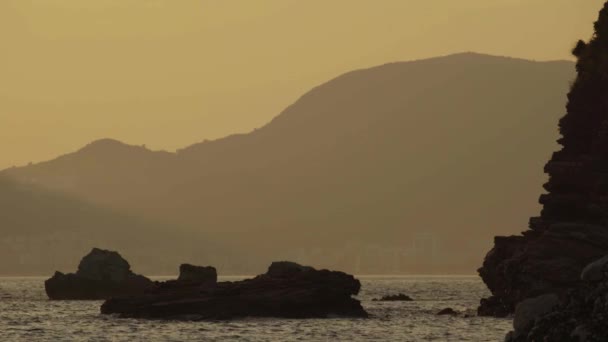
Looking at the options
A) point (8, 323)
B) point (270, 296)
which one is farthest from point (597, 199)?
point (8, 323)

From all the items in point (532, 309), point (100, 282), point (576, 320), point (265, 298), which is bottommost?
point (576, 320)

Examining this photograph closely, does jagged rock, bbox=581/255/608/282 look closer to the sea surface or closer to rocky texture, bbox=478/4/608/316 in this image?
the sea surface

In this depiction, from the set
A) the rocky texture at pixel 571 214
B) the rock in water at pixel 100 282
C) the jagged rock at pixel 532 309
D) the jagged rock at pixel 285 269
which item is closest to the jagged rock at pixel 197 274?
the jagged rock at pixel 285 269

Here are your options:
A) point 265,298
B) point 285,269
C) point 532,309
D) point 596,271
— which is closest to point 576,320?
point 596,271

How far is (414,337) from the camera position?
334 feet

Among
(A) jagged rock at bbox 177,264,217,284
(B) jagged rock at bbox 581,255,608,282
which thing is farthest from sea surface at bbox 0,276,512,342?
(B) jagged rock at bbox 581,255,608,282

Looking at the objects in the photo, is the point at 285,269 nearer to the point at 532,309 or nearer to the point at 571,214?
the point at 571,214

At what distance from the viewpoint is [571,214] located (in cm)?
11131

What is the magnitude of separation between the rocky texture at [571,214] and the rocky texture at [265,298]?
41.3ft

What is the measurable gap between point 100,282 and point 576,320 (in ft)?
542

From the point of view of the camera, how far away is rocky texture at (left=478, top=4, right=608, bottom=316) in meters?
102

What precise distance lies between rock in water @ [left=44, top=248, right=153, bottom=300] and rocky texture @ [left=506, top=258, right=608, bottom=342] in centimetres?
16042

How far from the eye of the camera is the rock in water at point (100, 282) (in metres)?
196

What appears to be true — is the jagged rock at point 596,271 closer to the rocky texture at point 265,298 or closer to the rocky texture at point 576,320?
the rocky texture at point 576,320
